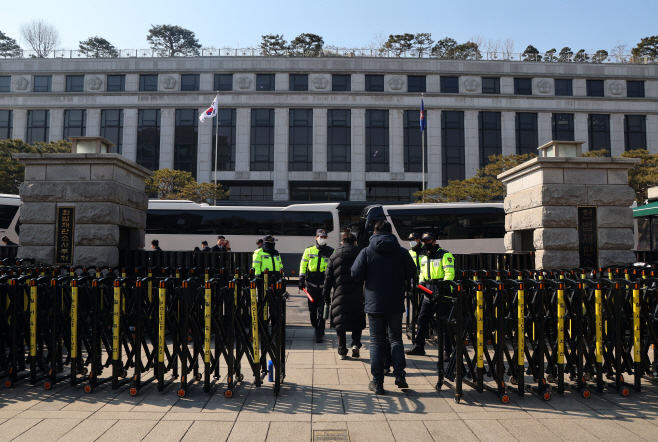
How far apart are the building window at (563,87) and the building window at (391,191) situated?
1527 cm

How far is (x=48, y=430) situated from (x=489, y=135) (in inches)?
1598

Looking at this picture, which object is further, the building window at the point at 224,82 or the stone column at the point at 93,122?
the building window at the point at 224,82

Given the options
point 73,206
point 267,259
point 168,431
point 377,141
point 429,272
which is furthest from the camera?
point 377,141

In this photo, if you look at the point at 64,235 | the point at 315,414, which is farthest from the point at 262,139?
the point at 315,414

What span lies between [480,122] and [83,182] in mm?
36911

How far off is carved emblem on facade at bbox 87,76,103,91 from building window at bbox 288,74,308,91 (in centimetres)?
1710

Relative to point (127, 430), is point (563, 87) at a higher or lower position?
higher

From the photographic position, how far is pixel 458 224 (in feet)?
64.0

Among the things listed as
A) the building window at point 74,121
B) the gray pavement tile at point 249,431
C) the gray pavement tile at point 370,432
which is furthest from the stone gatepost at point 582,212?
the building window at point 74,121

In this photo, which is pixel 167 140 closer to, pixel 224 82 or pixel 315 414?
pixel 224 82

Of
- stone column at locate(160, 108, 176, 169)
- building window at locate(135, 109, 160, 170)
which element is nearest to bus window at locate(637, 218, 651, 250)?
stone column at locate(160, 108, 176, 169)

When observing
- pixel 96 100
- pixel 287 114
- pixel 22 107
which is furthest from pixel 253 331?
pixel 22 107

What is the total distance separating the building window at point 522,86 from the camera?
4019 cm

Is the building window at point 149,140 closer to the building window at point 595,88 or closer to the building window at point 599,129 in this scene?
the building window at point 599,129
